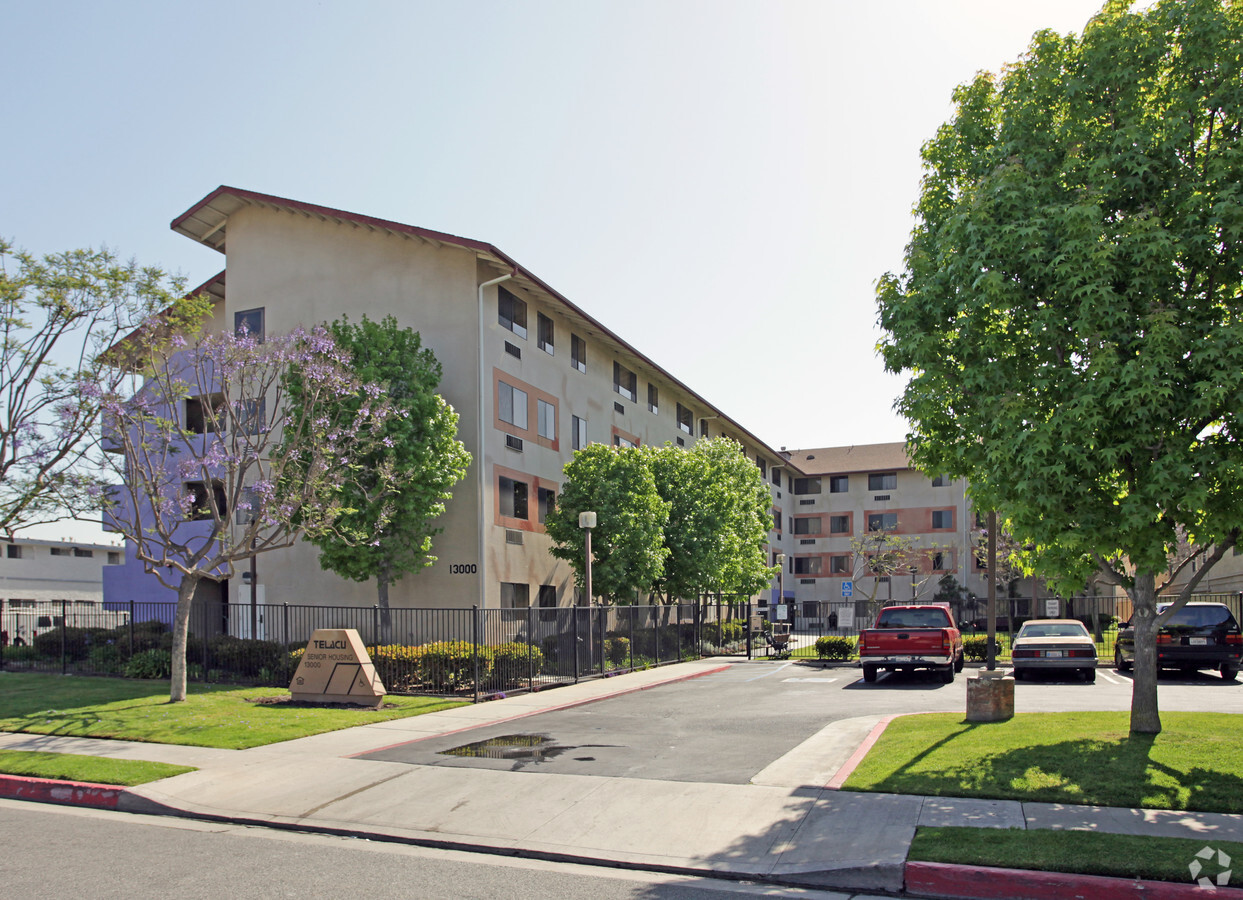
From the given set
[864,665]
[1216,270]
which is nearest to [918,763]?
[1216,270]

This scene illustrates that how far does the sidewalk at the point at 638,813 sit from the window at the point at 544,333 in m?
21.0

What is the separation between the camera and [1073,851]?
7238mm

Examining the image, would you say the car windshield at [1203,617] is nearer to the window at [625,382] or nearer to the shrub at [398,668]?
the shrub at [398,668]

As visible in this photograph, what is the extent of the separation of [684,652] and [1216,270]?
24.0 meters

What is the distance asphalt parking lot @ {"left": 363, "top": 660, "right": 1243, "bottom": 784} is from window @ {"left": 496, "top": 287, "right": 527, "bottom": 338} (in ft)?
41.8

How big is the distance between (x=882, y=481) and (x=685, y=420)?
22.3 meters

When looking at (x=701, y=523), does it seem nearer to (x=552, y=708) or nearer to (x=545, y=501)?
(x=545, y=501)

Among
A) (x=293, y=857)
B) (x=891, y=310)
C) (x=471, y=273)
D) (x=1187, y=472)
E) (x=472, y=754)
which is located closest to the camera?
(x=293, y=857)

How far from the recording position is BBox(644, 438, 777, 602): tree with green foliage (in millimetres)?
34031

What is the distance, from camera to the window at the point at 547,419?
3259 cm

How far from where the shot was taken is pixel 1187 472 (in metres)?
9.30

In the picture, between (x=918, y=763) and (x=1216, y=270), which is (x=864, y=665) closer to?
(x=918, y=763)

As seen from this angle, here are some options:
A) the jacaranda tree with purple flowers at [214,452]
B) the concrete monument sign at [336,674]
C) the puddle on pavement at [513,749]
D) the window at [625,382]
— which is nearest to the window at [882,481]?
the window at [625,382]

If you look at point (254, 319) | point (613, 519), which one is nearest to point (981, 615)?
point (613, 519)
